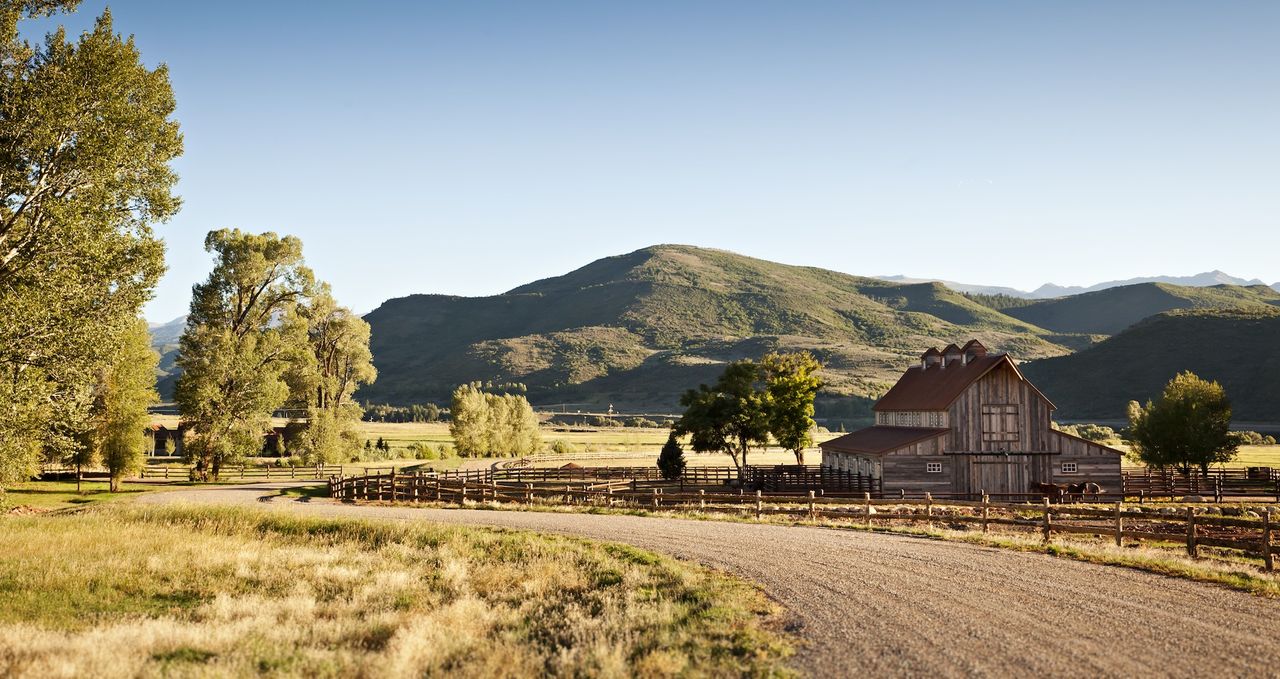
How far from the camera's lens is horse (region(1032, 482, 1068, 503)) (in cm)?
4297

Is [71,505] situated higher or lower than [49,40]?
lower

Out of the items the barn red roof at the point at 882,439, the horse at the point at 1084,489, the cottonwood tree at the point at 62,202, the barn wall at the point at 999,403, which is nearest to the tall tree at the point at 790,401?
the barn red roof at the point at 882,439

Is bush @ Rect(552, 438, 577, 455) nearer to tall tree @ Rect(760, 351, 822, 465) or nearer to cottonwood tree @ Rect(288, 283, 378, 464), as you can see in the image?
cottonwood tree @ Rect(288, 283, 378, 464)

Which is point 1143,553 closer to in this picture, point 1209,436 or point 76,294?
point 76,294

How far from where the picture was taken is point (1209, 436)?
173ft

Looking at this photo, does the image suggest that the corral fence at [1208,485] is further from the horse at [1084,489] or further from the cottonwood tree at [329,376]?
the cottonwood tree at [329,376]

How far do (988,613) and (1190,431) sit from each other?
46.8 meters

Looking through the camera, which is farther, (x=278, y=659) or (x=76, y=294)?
(x=76, y=294)

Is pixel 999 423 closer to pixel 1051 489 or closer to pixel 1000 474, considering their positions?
pixel 1000 474

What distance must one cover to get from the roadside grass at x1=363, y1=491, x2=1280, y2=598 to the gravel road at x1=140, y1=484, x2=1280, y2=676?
744mm

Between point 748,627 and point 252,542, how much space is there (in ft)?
57.3

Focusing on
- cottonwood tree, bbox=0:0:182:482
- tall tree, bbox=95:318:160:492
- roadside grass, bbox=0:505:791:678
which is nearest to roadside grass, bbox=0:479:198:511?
tall tree, bbox=95:318:160:492

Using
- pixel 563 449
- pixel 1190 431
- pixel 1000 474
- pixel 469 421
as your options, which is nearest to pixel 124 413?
pixel 469 421

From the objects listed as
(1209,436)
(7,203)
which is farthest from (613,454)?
(7,203)
